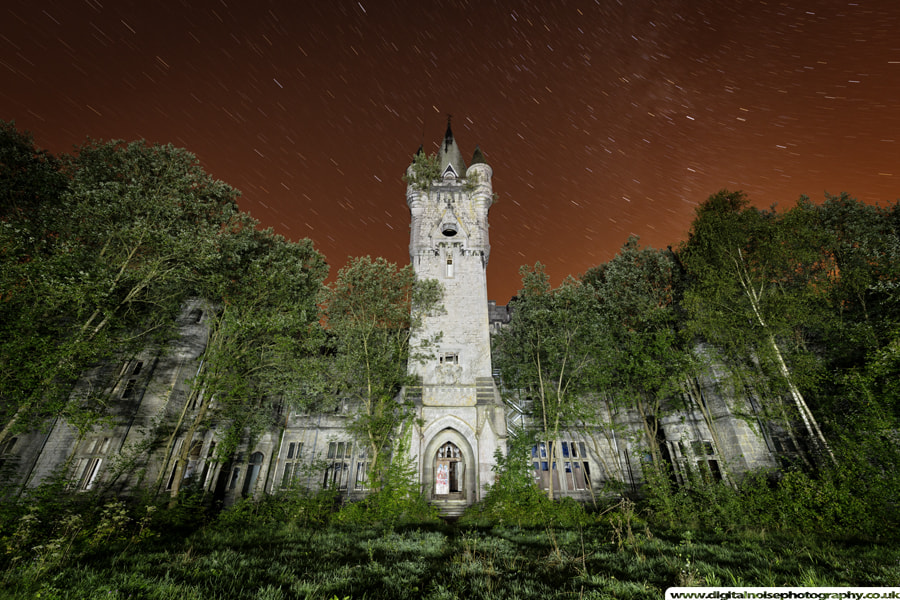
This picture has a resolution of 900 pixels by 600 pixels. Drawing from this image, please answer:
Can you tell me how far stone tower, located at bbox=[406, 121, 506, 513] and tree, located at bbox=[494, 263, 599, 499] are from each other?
2.73 m

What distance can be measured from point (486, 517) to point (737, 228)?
1926 centimetres

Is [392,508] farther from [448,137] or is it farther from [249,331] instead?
[448,137]

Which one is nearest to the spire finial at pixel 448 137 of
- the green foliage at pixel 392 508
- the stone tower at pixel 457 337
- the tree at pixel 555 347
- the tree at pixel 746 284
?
the stone tower at pixel 457 337

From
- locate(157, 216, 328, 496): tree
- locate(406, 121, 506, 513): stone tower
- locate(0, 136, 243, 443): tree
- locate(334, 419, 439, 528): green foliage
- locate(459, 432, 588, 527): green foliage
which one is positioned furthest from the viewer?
locate(406, 121, 506, 513): stone tower

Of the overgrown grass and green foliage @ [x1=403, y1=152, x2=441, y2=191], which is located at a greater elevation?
green foliage @ [x1=403, y1=152, x2=441, y2=191]

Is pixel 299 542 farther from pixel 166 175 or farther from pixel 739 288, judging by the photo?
pixel 739 288

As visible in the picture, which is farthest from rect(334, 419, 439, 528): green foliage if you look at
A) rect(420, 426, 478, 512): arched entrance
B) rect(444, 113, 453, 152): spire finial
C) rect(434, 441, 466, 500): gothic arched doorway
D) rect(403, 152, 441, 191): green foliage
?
rect(444, 113, 453, 152): spire finial

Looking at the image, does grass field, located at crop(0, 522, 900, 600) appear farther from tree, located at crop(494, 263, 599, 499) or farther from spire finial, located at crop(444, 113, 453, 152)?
spire finial, located at crop(444, 113, 453, 152)

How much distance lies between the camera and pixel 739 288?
17.7 meters

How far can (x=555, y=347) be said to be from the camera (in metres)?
20.8

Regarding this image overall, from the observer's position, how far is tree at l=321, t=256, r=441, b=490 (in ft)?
59.4

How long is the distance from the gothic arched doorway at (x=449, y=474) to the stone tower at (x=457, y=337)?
85 mm

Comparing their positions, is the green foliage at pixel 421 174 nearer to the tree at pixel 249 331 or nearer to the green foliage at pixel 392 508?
the tree at pixel 249 331

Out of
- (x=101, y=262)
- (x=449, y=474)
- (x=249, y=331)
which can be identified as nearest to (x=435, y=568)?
(x=249, y=331)
